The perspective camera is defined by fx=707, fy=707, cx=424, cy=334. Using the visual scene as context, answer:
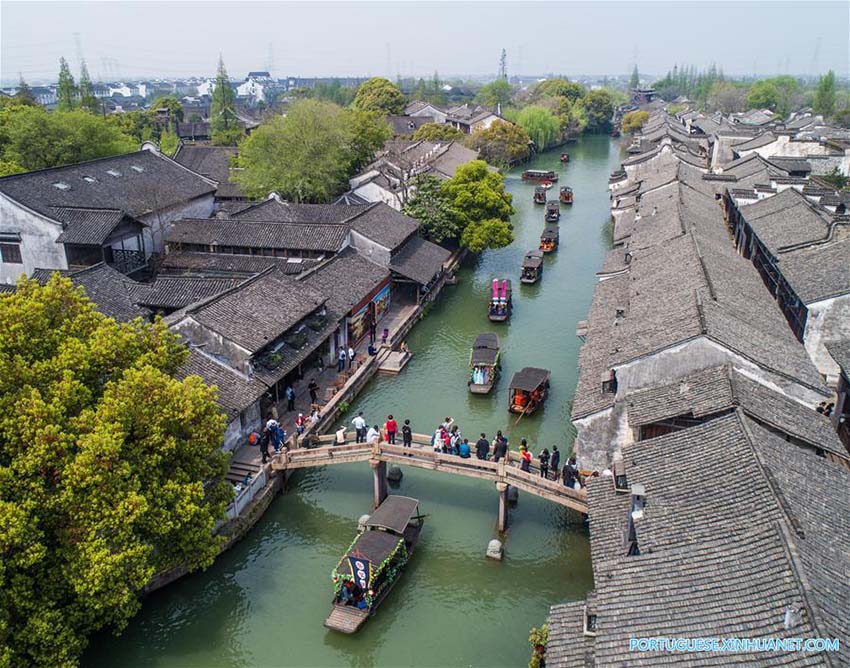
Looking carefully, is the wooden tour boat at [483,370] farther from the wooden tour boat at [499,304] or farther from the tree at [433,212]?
the tree at [433,212]

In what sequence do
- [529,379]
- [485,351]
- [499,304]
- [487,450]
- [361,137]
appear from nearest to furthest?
1. [487,450]
2. [529,379]
3. [485,351]
4. [499,304]
5. [361,137]

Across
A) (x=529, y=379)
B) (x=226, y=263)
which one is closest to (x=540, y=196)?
(x=226, y=263)

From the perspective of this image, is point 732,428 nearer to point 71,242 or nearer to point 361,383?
point 361,383

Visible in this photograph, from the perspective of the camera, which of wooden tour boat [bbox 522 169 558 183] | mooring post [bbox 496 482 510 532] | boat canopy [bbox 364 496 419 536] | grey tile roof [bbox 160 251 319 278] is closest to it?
boat canopy [bbox 364 496 419 536]

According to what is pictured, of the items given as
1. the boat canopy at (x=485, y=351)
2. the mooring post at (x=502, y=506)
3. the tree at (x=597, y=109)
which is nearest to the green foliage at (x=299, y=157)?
the boat canopy at (x=485, y=351)

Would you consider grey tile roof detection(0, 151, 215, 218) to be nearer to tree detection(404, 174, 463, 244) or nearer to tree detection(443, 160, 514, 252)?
tree detection(404, 174, 463, 244)

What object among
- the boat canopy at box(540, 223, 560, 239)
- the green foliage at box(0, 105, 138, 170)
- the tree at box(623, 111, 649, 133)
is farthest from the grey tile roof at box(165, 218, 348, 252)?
the tree at box(623, 111, 649, 133)

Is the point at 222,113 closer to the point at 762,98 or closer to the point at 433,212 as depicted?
the point at 433,212
